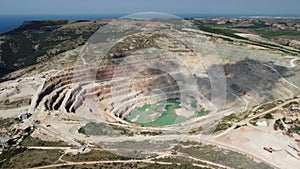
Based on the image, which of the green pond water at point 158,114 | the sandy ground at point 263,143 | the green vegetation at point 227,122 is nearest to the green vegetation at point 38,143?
the green pond water at point 158,114

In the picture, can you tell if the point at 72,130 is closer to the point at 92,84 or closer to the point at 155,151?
the point at 155,151

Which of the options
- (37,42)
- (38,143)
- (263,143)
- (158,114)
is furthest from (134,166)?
(37,42)

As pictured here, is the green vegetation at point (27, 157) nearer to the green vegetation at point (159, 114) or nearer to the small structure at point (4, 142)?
the small structure at point (4, 142)

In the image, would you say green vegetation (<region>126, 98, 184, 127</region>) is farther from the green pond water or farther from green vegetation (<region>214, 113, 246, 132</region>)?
green vegetation (<region>214, 113, 246, 132</region>)

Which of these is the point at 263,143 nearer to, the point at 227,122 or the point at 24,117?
the point at 227,122

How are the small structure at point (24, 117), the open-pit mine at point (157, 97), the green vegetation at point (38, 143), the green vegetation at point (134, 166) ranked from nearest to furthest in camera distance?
1. the green vegetation at point (134, 166)
2. the green vegetation at point (38, 143)
3. the open-pit mine at point (157, 97)
4. the small structure at point (24, 117)

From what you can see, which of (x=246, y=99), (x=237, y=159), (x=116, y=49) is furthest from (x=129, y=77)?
(x=237, y=159)

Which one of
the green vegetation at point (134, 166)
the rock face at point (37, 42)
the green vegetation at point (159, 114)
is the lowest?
the green vegetation at point (159, 114)
